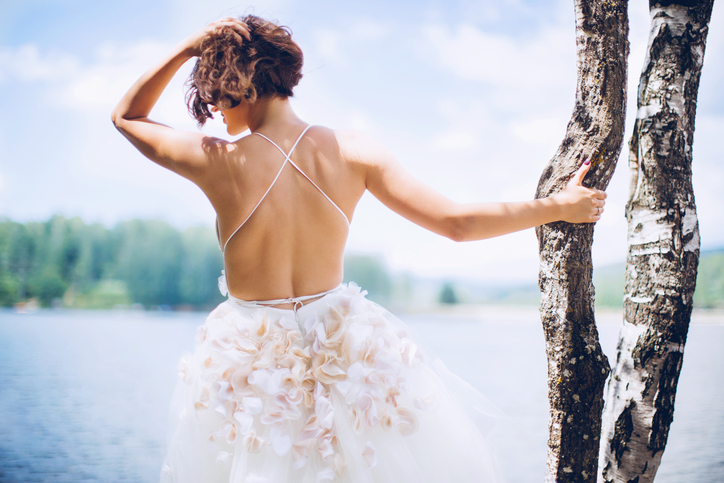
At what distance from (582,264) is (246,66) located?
112 centimetres

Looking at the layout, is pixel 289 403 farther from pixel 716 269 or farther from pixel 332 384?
pixel 716 269

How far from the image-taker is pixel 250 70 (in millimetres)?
A: 1087

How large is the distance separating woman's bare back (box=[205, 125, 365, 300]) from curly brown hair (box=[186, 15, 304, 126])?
4.3 inches

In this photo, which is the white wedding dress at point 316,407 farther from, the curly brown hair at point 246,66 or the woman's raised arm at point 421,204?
the curly brown hair at point 246,66

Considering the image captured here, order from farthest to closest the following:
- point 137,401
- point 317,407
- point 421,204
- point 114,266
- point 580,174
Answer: point 114,266
point 137,401
point 580,174
point 421,204
point 317,407

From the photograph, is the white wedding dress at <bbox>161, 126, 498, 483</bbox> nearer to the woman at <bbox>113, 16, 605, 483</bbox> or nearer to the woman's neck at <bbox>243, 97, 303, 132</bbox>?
the woman at <bbox>113, 16, 605, 483</bbox>

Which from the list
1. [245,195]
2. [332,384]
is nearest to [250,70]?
[245,195]

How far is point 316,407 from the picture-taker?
1.00 meters

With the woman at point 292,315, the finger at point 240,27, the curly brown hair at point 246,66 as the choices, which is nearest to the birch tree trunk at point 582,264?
the woman at point 292,315

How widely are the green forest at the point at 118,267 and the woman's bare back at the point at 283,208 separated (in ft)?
61.2

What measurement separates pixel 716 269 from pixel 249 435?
12.3 meters

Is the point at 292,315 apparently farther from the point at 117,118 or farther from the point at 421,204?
the point at 117,118

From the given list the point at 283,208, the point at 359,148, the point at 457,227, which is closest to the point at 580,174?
the point at 457,227

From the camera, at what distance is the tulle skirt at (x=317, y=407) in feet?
3.19
